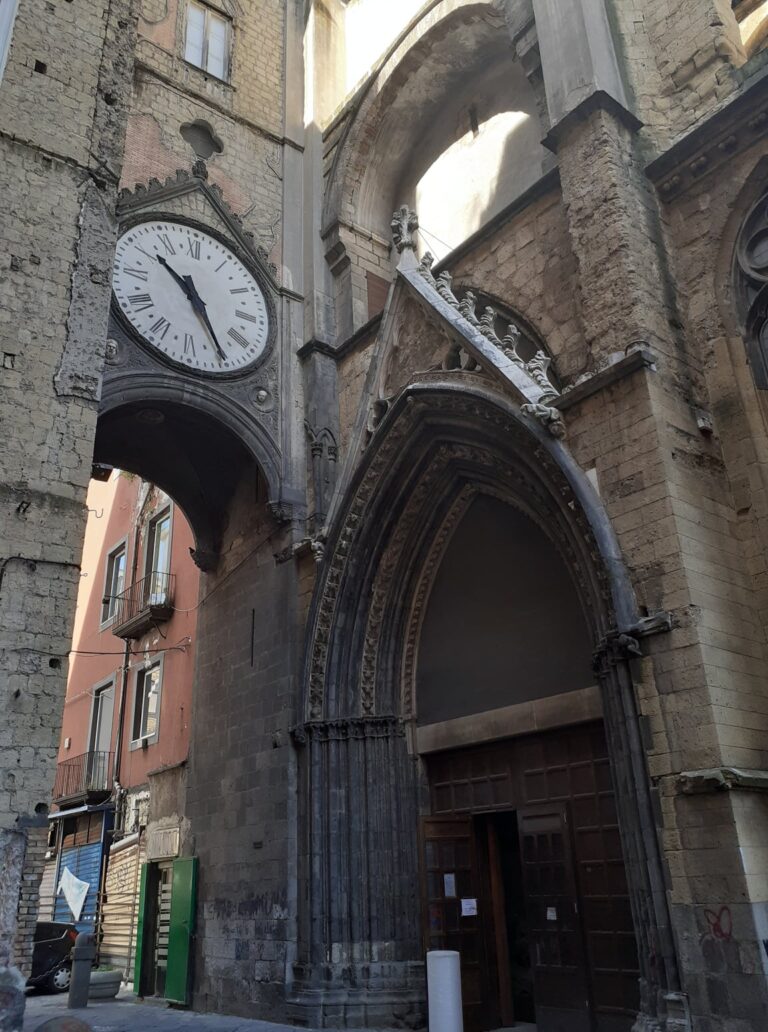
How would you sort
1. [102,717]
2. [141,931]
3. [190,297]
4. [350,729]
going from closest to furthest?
[350,729], [190,297], [141,931], [102,717]

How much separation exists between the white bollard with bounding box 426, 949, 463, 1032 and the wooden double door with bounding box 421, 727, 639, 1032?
1.97 metres

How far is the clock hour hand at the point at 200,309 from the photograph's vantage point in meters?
10.5

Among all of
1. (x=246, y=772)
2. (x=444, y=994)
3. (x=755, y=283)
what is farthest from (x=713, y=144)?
(x=246, y=772)

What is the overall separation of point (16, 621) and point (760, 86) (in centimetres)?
758

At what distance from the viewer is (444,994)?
18.6 feet

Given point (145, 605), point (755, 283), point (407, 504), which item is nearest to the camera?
point (755, 283)

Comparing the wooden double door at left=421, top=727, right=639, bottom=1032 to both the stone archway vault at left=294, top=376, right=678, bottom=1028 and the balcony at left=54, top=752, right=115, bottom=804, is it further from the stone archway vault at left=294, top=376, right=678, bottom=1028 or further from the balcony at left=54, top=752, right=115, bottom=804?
the balcony at left=54, top=752, right=115, bottom=804

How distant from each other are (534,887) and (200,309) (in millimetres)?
7196

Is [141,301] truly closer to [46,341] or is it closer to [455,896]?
[46,341]

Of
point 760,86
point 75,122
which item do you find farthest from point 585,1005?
point 75,122

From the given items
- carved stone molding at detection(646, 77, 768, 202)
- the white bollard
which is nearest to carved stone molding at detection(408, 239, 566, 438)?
carved stone molding at detection(646, 77, 768, 202)

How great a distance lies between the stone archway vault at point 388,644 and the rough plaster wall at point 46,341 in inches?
111

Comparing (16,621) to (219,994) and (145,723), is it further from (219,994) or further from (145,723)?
(145,723)

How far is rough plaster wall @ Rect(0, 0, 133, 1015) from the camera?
7355mm
